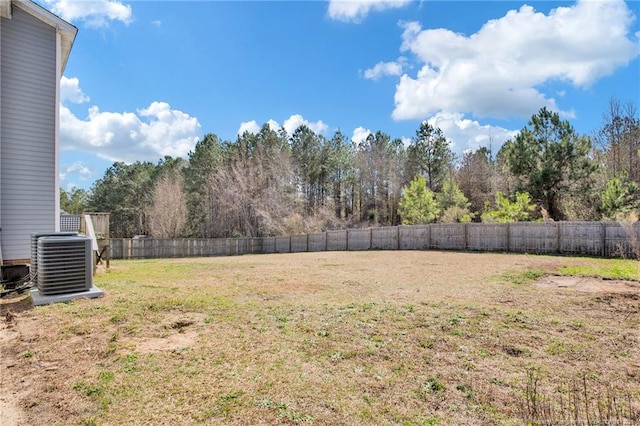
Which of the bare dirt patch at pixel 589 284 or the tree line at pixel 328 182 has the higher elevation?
the tree line at pixel 328 182

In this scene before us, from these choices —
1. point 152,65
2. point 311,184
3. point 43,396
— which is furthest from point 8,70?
point 311,184

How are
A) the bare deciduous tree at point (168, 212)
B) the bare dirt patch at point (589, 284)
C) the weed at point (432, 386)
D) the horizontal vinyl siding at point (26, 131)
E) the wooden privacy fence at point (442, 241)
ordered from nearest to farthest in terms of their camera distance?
the weed at point (432, 386), the bare dirt patch at point (589, 284), the horizontal vinyl siding at point (26, 131), the wooden privacy fence at point (442, 241), the bare deciduous tree at point (168, 212)

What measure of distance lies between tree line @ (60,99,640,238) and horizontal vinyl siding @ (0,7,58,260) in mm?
19236

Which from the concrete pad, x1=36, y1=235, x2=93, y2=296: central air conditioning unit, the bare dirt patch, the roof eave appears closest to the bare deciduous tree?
the roof eave

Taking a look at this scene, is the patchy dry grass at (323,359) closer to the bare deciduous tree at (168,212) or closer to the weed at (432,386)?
the weed at (432,386)

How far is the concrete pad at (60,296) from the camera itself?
4.74 m

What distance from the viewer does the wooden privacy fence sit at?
11.4 metres

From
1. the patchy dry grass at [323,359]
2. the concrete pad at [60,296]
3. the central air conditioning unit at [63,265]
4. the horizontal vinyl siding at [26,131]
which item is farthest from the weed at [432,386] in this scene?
the horizontal vinyl siding at [26,131]

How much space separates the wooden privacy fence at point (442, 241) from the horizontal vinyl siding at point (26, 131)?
13.8 meters

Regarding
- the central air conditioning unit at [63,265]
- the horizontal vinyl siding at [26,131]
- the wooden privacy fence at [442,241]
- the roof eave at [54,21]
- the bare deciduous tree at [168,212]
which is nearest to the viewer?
the central air conditioning unit at [63,265]

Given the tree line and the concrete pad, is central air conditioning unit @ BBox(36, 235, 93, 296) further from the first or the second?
the tree line

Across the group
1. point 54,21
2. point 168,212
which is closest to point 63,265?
point 54,21

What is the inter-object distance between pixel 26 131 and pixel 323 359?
792 centimetres

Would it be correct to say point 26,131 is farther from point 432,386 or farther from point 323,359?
point 432,386
